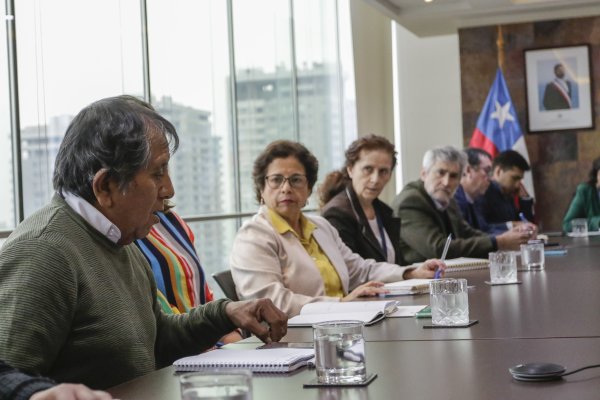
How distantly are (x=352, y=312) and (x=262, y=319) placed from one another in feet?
1.45

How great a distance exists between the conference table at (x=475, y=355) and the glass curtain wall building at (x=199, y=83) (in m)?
2.45

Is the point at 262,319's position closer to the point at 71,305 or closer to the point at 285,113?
the point at 71,305

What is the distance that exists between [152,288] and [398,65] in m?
7.95

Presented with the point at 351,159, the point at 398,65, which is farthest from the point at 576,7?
the point at 351,159

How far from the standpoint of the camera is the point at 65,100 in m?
4.84

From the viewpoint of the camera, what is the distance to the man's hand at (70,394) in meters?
1.43

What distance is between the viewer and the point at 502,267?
3336 millimetres

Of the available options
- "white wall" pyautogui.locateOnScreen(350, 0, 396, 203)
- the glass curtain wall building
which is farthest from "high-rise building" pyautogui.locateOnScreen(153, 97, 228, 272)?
"white wall" pyautogui.locateOnScreen(350, 0, 396, 203)

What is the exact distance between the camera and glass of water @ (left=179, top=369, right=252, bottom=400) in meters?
1.13

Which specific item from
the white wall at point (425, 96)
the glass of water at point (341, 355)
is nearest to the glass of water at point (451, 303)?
the glass of water at point (341, 355)

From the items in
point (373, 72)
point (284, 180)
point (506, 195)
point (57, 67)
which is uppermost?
point (373, 72)

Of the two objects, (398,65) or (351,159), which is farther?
(398,65)

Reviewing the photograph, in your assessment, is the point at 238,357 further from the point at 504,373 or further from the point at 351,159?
the point at 351,159

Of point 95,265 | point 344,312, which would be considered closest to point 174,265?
point 344,312
